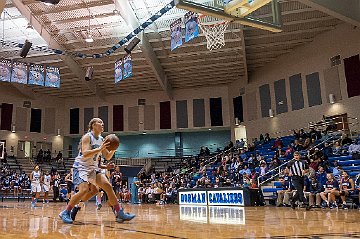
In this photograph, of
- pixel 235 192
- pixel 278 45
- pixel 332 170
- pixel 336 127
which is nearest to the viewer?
pixel 235 192

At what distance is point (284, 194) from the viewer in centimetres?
1195

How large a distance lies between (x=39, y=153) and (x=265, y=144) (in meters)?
15.9

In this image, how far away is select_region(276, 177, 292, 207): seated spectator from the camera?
1177 cm

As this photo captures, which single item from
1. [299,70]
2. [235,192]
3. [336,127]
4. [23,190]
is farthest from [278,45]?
[23,190]

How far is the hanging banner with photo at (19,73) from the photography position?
19209 millimetres

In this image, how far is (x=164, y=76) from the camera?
2486 centimetres

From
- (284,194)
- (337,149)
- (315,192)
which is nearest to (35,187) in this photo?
(284,194)

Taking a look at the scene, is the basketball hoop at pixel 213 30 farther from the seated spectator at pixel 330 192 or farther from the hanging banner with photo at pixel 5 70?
the hanging banner with photo at pixel 5 70

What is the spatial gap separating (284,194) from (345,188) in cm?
216

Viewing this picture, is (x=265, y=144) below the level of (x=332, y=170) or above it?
above

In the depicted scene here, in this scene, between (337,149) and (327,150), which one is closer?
(337,149)

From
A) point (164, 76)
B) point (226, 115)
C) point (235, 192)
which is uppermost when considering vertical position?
point (164, 76)

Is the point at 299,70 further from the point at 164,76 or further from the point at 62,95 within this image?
the point at 62,95

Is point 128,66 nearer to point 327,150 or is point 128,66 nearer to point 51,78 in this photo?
point 51,78
